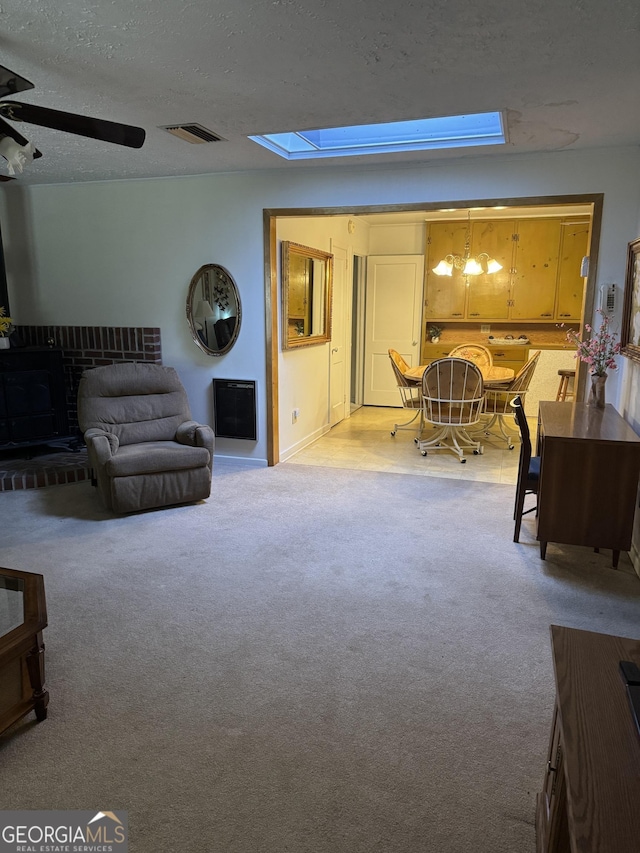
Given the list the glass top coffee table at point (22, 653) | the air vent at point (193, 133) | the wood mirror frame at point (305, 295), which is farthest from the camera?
the wood mirror frame at point (305, 295)

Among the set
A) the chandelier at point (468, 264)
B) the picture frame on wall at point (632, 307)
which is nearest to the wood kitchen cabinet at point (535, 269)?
the chandelier at point (468, 264)

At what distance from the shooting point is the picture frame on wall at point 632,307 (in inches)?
136

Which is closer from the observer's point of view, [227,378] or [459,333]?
[227,378]

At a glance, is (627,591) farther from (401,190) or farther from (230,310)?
(230,310)

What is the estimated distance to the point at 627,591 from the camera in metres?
2.96

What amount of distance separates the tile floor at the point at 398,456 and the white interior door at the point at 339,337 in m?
0.34

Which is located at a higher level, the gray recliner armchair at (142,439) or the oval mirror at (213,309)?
the oval mirror at (213,309)

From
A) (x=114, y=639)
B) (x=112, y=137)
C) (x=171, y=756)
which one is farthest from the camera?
(x=114, y=639)

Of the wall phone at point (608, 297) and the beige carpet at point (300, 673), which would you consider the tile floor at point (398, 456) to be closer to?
the beige carpet at point (300, 673)

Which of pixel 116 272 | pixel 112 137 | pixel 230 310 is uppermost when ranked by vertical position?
pixel 112 137

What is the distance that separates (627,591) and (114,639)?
98.8 inches

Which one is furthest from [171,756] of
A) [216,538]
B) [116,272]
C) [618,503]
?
[116,272]

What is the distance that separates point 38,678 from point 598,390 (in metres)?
3.59

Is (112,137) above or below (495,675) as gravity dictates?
above
